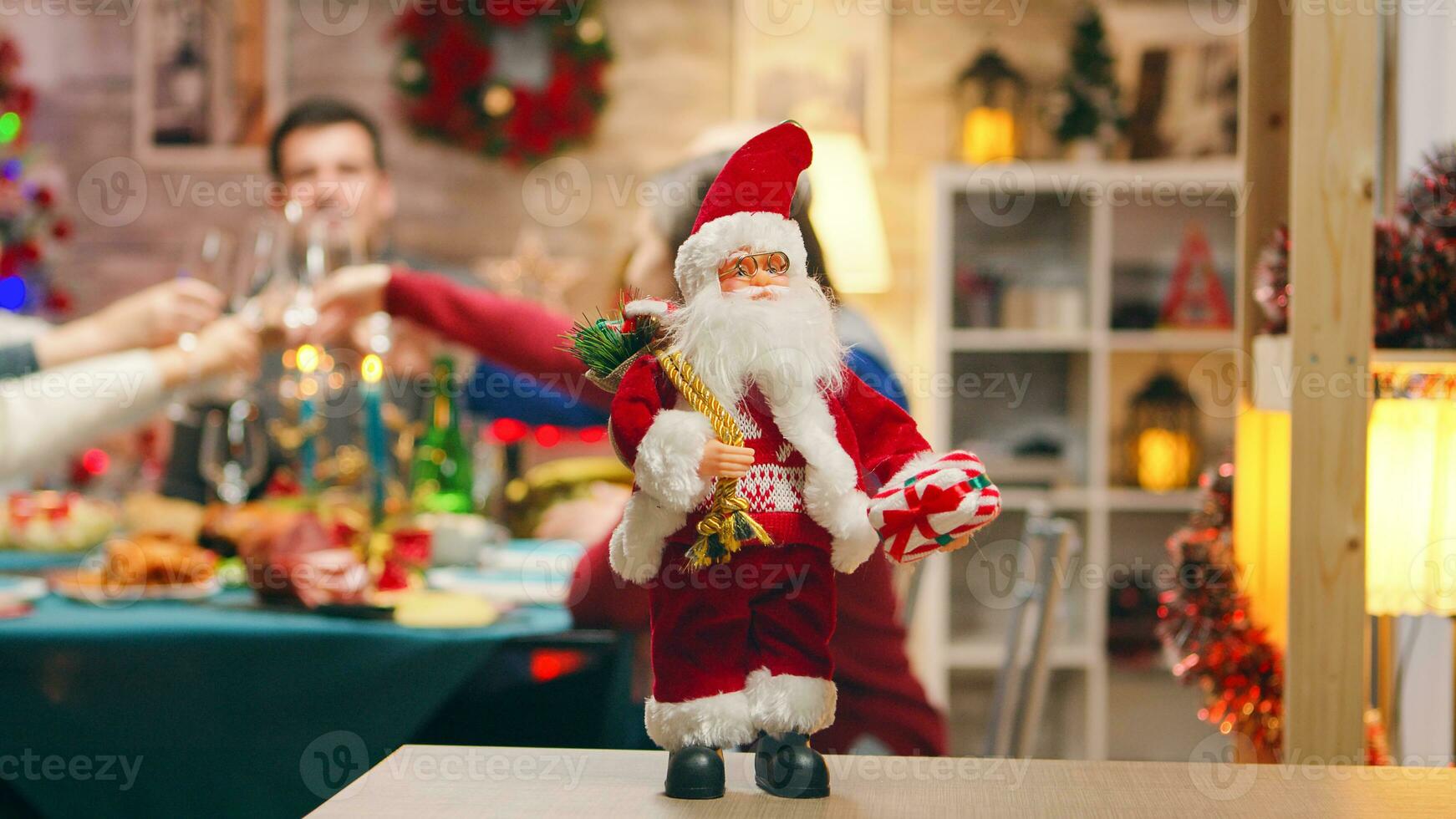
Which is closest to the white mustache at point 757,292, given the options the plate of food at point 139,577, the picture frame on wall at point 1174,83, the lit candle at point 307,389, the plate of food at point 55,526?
the lit candle at point 307,389

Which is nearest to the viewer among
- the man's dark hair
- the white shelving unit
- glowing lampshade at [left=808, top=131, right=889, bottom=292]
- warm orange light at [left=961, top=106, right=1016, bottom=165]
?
the man's dark hair

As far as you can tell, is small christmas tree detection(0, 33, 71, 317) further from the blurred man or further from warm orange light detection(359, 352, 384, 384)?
Result: warm orange light detection(359, 352, 384, 384)

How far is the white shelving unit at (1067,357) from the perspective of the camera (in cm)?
281

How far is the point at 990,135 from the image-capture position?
9.61ft

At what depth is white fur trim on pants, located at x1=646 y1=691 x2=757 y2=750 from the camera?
72 centimetres

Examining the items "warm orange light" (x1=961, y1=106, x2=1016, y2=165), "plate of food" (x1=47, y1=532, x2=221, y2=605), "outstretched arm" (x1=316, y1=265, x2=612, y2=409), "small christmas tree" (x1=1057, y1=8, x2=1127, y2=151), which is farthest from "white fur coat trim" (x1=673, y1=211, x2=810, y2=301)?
"small christmas tree" (x1=1057, y1=8, x2=1127, y2=151)

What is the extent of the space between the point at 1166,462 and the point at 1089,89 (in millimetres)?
936

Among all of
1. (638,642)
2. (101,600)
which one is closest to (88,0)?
(101,600)

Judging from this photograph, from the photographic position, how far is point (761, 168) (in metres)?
0.74

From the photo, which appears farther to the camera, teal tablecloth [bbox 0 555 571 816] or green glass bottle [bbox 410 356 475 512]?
green glass bottle [bbox 410 356 475 512]

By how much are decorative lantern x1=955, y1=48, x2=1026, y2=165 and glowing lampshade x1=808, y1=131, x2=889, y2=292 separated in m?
0.37

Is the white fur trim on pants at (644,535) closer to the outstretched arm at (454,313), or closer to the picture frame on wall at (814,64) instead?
the outstretched arm at (454,313)

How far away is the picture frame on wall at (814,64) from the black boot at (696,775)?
2.48 metres

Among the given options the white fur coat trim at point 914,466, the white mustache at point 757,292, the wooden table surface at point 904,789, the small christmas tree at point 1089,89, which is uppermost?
the small christmas tree at point 1089,89
